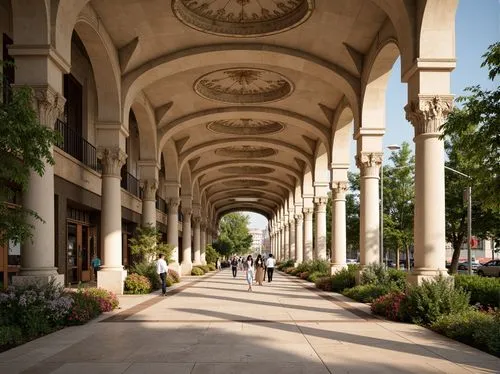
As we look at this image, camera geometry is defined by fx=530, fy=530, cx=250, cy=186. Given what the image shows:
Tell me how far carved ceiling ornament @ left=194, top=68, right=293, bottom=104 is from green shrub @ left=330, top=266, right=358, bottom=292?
28.5ft

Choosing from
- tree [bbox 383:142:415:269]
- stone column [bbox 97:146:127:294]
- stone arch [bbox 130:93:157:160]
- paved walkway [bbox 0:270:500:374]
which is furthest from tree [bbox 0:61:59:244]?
tree [bbox 383:142:415:269]

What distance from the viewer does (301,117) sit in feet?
91.8

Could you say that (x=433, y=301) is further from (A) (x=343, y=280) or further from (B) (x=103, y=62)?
(B) (x=103, y=62)

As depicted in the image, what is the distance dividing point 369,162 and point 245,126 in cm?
1439

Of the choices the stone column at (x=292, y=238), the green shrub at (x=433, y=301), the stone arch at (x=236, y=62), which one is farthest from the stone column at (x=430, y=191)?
the stone column at (x=292, y=238)

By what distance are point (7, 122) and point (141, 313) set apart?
7.50m

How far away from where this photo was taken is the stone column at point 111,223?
63.9 feet

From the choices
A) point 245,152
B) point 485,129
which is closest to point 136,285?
point 485,129

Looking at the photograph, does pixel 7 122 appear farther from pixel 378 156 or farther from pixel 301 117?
pixel 301 117

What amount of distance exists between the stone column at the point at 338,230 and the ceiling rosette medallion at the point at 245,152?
13.9m

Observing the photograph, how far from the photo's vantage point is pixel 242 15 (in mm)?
17781

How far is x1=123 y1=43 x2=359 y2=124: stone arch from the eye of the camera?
19.3 m

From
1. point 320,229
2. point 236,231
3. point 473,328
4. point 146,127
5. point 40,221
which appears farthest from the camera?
point 236,231

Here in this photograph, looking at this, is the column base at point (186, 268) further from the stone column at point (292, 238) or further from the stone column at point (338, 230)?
the stone column at point (338, 230)
